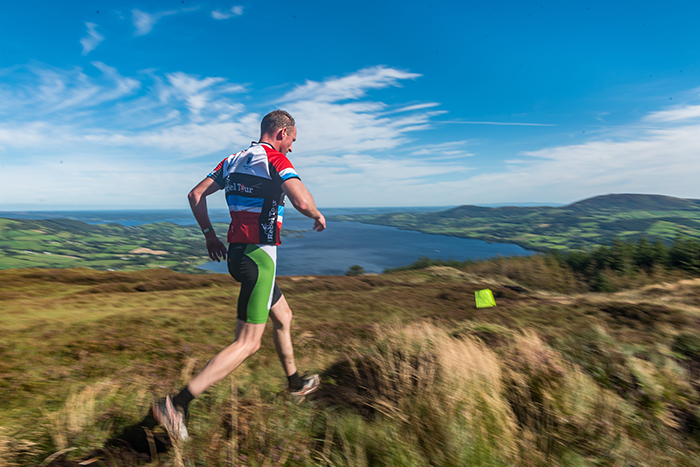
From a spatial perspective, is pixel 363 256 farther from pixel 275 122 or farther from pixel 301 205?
pixel 301 205

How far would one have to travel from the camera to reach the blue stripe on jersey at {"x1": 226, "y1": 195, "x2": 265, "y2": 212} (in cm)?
255

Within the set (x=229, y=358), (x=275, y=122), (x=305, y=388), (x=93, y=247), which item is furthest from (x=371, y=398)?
(x=93, y=247)

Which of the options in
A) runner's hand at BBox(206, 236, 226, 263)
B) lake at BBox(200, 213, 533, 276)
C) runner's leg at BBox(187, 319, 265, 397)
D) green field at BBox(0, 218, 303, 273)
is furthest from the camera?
lake at BBox(200, 213, 533, 276)

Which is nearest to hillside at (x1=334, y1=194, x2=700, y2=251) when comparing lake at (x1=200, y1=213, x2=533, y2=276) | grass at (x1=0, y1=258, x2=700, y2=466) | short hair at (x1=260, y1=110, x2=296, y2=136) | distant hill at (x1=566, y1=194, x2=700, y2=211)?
distant hill at (x1=566, y1=194, x2=700, y2=211)

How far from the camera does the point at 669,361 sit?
3.10m

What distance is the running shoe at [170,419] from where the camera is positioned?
202 centimetres

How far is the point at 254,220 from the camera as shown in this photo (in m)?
2.54

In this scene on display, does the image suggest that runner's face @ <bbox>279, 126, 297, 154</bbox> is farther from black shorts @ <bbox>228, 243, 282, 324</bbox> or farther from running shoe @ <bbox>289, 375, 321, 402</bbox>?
running shoe @ <bbox>289, 375, 321, 402</bbox>

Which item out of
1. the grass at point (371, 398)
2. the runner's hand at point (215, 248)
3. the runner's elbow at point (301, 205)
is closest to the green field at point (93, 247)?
the grass at point (371, 398)

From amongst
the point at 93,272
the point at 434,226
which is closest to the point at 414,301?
the point at 93,272

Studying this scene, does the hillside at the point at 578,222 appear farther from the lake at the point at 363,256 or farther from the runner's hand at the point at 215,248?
the runner's hand at the point at 215,248

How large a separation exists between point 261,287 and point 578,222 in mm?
148937

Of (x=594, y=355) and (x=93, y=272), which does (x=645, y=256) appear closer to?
(x=594, y=355)

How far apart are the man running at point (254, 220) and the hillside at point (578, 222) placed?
8230 cm
